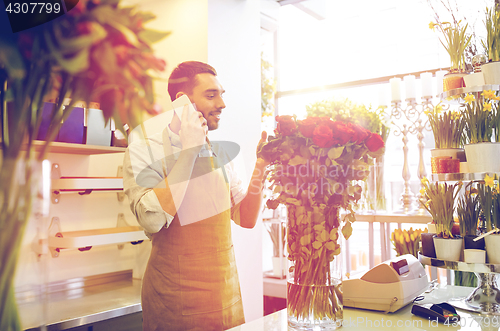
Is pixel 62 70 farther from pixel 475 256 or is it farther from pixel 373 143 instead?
pixel 475 256

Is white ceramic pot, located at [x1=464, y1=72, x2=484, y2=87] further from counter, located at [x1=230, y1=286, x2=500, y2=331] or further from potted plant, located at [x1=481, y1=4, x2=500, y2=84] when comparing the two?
counter, located at [x1=230, y1=286, x2=500, y2=331]

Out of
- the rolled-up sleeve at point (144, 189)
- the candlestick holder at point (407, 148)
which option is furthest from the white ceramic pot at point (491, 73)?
the candlestick holder at point (407, 148)

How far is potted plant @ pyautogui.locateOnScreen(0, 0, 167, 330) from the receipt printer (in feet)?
2.96

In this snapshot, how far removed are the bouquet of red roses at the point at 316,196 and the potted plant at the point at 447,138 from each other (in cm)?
Answer: 44

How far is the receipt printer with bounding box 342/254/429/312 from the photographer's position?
41.3 inches

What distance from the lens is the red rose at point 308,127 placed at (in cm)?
85

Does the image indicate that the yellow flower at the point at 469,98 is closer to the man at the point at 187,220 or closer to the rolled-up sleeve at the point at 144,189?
the man at the point at 187,220

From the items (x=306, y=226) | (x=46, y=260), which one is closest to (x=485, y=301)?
(x=306, y=226)

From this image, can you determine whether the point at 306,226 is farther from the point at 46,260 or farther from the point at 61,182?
the point at 61,182

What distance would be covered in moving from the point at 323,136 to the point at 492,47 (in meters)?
0.78

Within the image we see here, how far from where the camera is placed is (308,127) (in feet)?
2.79

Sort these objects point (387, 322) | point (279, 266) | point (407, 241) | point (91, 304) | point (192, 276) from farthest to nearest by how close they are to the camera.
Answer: point (279, 266) → point (407, 241) → point (91, 304) → point (192, 276) → point (387, 322)

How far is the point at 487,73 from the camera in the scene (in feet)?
3.92

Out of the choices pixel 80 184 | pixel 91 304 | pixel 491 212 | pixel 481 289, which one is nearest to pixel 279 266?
pixel 91 304
